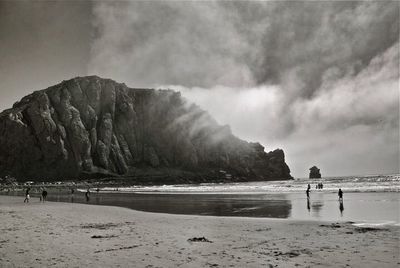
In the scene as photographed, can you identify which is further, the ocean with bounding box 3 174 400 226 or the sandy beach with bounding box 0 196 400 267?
the ocean with bounding box 3 174 400 226

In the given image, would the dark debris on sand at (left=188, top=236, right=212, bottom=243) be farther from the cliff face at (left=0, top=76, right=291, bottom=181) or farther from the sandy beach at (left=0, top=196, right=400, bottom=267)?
the cliff face at (left=0, top=76, right=291, bottom=181)

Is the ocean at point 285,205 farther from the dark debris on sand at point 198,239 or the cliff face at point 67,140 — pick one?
the cliff face at point 67,140

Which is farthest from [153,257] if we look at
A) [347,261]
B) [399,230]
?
[399,230]

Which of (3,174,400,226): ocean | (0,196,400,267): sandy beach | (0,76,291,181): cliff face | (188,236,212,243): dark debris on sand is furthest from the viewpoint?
(0,76,291,181): cliff face

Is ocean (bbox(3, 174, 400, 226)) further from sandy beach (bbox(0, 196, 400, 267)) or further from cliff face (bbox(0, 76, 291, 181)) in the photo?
cliff face (bbox(0, 76, 291, 181))

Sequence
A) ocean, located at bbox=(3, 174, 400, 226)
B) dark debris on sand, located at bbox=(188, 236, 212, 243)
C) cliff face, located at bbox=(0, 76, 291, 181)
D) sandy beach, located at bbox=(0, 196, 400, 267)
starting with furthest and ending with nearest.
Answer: cliff face, located at bbox=(0, 76, 291, 181), ocean, located at bbox=(3, 174, 400, 226), dark debris on sand, located at bbox=(188, 236, 212, 243), sandy beach, located at bbox=(0, 196, 400, 267)

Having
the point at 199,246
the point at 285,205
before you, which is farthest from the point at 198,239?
the point at 285,205

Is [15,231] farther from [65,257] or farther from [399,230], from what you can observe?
[399,230]

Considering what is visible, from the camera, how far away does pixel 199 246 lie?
→ 1438 cm

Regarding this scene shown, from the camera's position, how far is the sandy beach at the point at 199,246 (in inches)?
456

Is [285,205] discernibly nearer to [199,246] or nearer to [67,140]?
[199,246]

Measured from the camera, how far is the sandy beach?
1159 cm

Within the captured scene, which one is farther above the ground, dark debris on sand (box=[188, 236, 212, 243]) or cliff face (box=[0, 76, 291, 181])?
cliff face (box=[0, 76, 291, 181])

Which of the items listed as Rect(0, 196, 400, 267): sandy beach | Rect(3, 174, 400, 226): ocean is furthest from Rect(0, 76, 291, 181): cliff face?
Rect(0, 196, 400, 267): sandy beach
